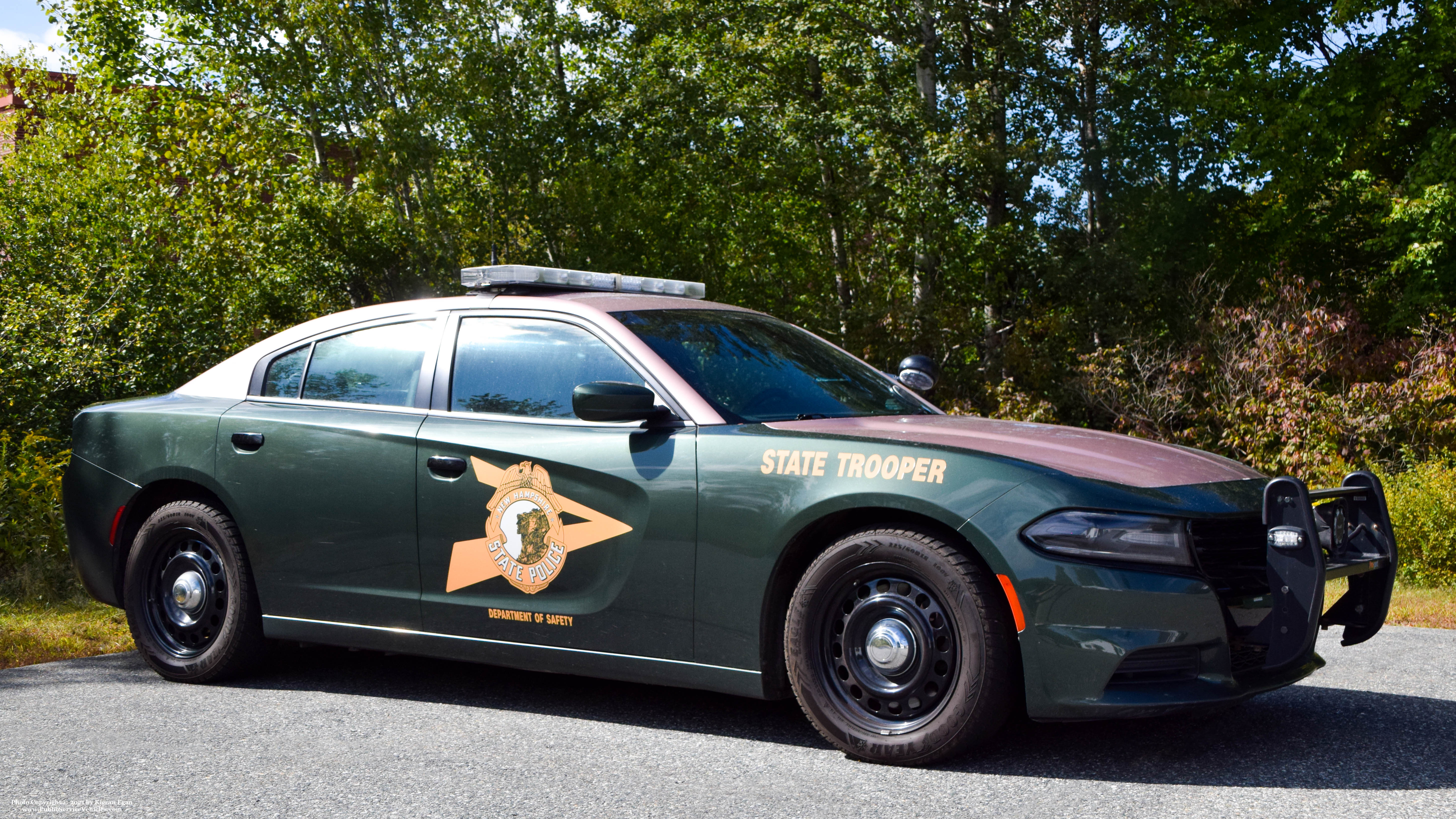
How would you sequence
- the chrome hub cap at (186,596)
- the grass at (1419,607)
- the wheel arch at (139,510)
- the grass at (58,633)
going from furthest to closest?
1. the grass at (1419,607)
2. the grass at (58,633)
3. the wheel arch at (139,510)
4. the chrome hub cap at (186,596)

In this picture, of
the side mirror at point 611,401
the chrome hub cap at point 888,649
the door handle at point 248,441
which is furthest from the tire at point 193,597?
the chrome hub cap at point 888,649

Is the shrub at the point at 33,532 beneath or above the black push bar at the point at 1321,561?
beneath

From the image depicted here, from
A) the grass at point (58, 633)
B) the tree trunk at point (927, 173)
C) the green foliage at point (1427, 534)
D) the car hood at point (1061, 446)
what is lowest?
the grass at point (58, 633)

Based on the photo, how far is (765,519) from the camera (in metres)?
4.13

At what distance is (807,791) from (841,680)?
17.8 inches

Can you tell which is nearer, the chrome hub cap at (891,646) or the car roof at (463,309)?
the chrome hub cap at (891,646)

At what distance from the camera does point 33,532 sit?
875cm

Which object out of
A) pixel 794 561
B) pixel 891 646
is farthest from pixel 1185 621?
pixel 794 561

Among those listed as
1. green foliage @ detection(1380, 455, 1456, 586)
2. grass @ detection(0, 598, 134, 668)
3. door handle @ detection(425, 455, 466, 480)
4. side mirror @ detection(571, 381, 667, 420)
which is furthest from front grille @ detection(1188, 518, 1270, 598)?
green foliage @ detection(1380, 455, 1456, 586)

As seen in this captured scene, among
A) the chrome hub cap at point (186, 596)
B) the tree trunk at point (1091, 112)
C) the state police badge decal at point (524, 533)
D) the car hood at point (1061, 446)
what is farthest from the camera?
the tree trunk at point (1091, 112)

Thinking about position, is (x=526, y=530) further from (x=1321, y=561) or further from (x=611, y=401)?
(x=1321, y=561)

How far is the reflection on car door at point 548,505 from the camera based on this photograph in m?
4.35

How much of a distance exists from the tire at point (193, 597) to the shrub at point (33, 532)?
265 centimetres

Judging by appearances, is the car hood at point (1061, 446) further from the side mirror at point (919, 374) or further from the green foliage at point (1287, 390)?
the green foliage at point (1287, 390)
